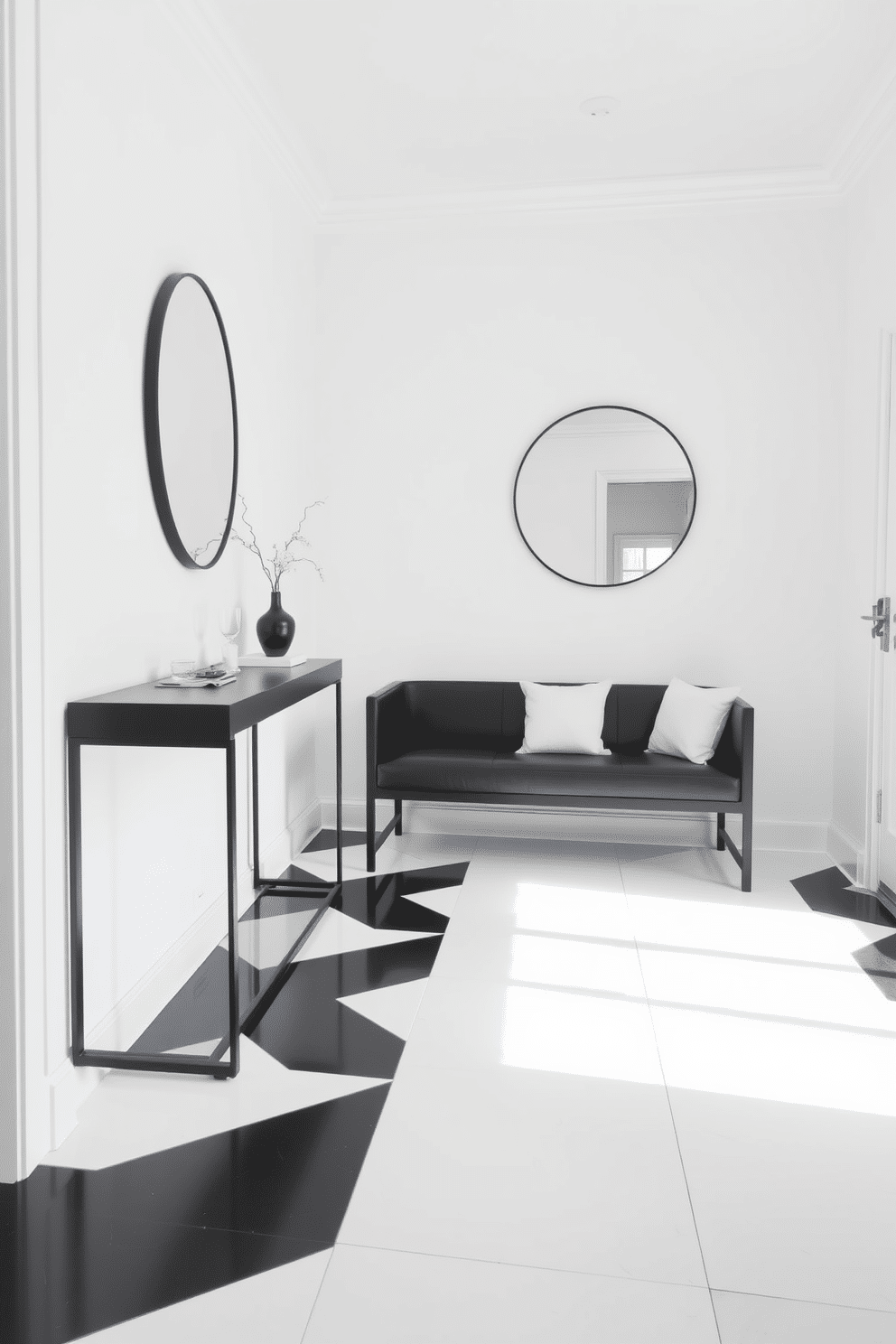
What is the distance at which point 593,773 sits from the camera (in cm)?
350

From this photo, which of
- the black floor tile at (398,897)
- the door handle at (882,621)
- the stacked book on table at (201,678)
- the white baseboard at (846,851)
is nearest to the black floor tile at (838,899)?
the white baseboard at (846,851)

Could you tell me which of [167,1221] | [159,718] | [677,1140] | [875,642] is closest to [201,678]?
[159,718]

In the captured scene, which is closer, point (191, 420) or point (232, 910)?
point (232, 910)

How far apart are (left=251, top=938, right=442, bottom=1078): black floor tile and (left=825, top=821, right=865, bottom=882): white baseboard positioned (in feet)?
5.61

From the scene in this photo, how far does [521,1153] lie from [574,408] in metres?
3.12

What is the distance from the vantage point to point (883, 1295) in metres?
1.45

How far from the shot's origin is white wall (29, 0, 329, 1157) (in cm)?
192

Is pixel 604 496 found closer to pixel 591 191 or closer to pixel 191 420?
pixel 591 191

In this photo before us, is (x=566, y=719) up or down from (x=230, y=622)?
down

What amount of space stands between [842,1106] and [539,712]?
205 cm

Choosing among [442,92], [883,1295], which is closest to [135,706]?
[883,1295]

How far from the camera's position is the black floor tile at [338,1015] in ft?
7.19

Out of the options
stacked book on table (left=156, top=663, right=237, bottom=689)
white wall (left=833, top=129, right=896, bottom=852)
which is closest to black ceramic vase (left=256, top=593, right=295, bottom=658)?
stacked book on table (left=156, top=663, right=237, bottom=689)

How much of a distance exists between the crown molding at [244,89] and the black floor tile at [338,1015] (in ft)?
8.81
